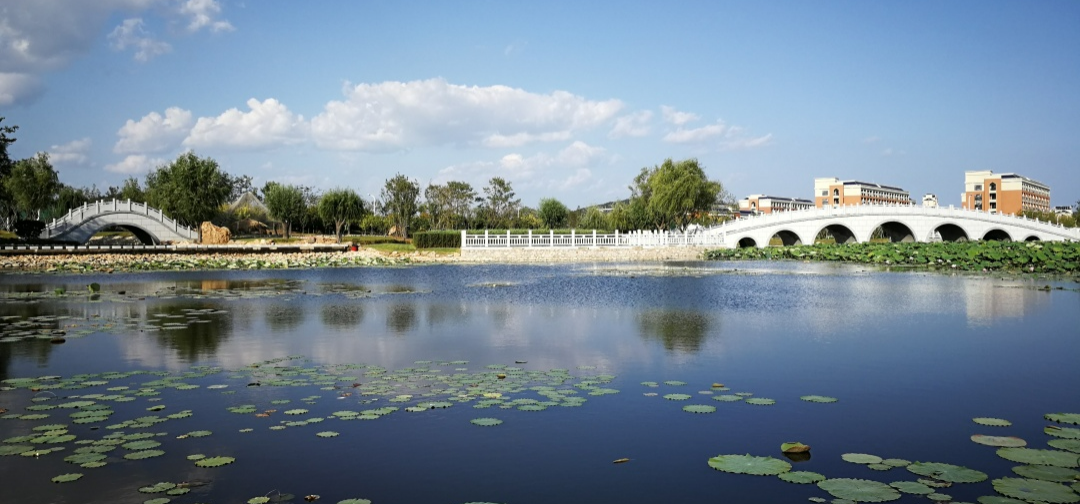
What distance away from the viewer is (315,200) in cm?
9144

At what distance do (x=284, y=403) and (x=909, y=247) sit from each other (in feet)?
147

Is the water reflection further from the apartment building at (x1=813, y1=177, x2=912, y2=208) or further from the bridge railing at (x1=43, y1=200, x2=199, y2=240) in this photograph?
the apartment building at (x1=813, y1=177, x2=912, y2=208)

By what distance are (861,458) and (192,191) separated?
63627mm

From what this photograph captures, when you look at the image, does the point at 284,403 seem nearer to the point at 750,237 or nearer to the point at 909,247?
the point at 909,247

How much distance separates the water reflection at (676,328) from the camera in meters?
10.8

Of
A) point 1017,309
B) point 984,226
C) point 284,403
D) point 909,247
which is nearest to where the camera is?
point 284,403

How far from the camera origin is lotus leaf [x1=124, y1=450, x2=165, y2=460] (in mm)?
5309

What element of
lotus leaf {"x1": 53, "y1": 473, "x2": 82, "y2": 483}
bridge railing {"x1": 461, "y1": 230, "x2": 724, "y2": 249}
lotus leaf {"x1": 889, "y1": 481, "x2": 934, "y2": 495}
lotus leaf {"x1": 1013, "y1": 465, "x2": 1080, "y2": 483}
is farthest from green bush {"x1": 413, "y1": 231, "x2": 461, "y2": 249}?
lotus leaf {"x1": 889, "y1": 481, "x2": 934, "y2": 495}

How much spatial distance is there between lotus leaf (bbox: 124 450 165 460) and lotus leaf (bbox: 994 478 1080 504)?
17.9 feet

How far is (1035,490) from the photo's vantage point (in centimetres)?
463

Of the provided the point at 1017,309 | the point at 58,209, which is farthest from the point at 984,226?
the point at 58,209

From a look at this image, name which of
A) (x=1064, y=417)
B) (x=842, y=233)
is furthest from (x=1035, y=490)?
(x=842, y=233)

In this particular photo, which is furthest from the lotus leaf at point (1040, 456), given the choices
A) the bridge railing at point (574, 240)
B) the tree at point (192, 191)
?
the tree at point (192, 191)

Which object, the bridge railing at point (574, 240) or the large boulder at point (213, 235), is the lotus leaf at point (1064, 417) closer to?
the bridge railing at point (574, 240)
